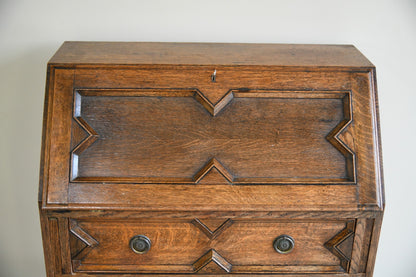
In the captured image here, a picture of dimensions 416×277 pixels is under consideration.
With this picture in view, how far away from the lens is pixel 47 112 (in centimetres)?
114

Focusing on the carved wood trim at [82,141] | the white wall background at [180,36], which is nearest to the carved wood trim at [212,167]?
the carved wood trim at [82,141]

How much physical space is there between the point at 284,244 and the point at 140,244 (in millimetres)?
491

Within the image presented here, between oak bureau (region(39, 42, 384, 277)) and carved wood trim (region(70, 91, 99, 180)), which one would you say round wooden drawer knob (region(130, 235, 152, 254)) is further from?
carved wood trim (region(70, 91, 99, 180))

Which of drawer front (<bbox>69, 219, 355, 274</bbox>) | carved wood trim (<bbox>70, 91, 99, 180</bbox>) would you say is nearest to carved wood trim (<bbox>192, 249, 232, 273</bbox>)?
drawer front (<bbox>69, 219, 355, 274</bbox>)

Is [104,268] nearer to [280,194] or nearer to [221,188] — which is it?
[221,188]

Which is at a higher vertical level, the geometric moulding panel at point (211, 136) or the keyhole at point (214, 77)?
the keyhole at point (214, 77)

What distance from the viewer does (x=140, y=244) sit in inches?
46.1

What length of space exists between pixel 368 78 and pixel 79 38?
3.99 feet

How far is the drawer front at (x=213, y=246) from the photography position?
3.84ft

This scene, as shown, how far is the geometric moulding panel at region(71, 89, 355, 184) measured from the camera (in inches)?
45.4

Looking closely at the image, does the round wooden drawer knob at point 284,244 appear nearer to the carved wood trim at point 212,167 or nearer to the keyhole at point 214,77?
the carved wood trim at point 212,167

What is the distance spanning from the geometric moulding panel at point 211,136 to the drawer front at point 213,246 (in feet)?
0.55
